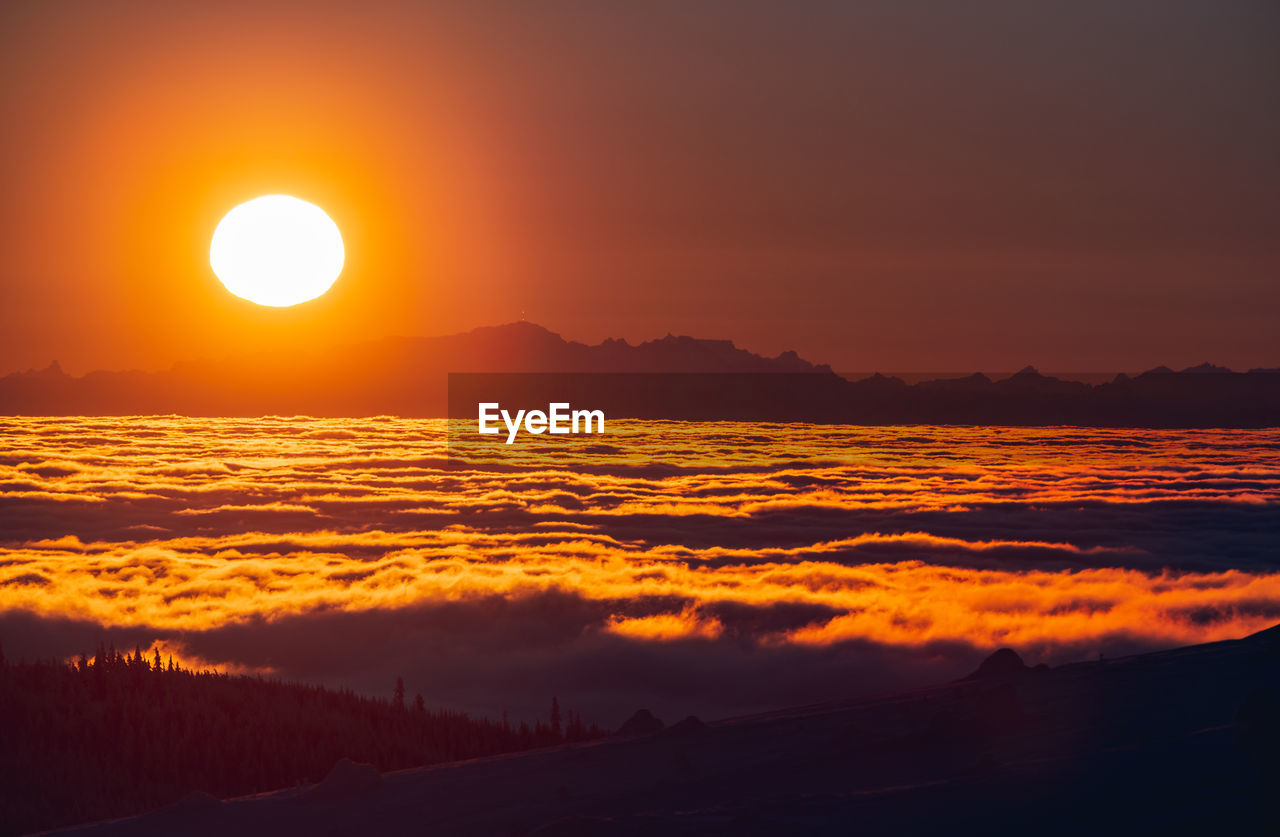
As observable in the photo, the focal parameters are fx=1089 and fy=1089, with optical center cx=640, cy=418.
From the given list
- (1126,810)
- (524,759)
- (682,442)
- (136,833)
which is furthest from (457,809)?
(682,442)

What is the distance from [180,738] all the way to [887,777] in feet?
34.4

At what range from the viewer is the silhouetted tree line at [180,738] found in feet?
41.1

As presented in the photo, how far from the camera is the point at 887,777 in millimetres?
7695

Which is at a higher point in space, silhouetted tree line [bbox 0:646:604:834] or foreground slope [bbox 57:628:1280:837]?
foreground slope [bbox 57:628:1280:837]

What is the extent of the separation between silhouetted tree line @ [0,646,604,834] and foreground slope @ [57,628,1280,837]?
3182mm

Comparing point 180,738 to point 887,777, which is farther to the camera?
point 180,738

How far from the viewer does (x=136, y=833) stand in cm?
788

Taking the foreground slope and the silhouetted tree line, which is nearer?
the foreground slope

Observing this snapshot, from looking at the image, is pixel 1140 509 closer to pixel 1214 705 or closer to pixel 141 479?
pixel 1214 705

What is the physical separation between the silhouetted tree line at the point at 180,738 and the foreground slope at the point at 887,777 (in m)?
3.18

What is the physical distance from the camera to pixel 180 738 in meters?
14.4

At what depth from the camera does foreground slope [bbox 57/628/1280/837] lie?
264 inches

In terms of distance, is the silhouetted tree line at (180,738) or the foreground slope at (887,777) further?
the silhouetted tree line at (180,738)

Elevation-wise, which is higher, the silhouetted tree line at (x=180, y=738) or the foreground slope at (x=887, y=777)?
the foreground slope at (x=887, y=777)
